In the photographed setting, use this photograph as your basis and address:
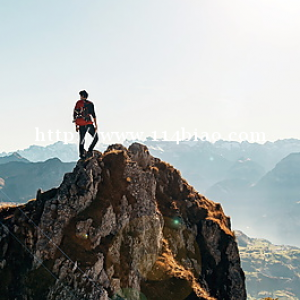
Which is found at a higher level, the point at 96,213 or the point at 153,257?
the point at 96,213

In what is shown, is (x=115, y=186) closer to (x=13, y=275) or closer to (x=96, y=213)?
(x=96, y=213)

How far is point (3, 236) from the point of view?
2873 cm

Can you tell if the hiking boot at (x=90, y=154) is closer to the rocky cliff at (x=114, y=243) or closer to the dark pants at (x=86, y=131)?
the rocky cliff at (x=114, y=243)

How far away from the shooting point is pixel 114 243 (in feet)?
100

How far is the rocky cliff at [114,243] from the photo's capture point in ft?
88.3

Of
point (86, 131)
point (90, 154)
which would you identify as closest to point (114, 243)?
point (90, 154)

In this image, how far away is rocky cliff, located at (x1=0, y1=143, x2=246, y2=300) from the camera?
2691 centimetres

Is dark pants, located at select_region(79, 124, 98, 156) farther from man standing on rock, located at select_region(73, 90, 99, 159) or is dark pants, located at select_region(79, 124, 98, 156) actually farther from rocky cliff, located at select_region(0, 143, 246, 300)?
rocky cliff, located at select_region(0, 143, 246, 300)

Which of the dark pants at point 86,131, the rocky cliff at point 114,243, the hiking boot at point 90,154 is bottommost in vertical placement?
the rocky cliff at point 114,243

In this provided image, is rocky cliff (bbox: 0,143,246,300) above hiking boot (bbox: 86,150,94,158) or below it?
below

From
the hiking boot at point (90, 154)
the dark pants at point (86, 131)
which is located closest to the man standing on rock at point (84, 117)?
the dark pants at point (86, 131)

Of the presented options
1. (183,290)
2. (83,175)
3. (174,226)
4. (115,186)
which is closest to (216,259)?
(174,226)

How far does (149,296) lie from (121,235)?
21.8 feet

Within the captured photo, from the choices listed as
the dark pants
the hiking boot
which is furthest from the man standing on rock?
the hiking boot
